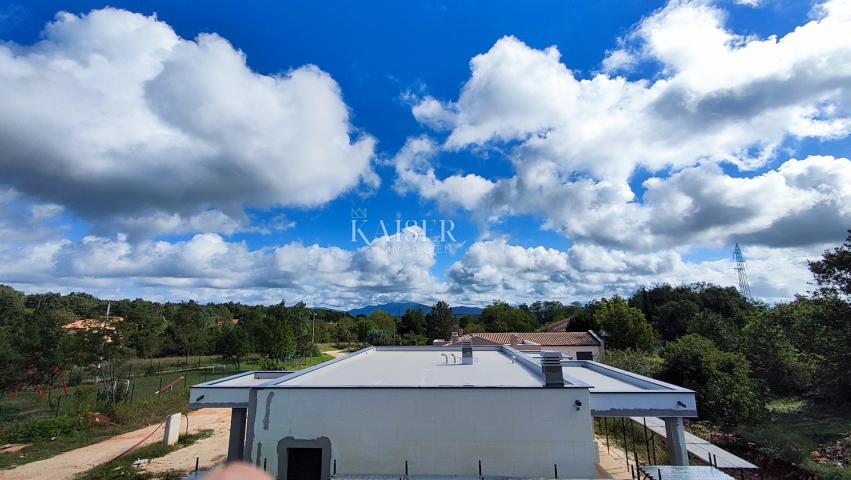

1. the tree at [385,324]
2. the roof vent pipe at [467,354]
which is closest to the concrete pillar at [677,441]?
the roof vent pipe at [467,354]

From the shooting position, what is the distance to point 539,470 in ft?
30.8

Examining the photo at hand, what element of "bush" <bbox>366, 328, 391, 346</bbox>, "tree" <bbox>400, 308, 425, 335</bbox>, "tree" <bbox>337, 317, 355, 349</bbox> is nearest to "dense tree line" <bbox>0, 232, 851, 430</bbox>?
"bush" <bbox>366, 328, 391, 346</bbox>

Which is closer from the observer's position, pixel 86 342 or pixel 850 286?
pixel 850 286

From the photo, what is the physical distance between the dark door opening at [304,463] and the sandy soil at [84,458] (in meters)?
5.97

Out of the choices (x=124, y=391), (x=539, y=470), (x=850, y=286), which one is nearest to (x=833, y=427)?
(x=850, y=286)

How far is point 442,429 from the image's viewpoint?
31.9ft

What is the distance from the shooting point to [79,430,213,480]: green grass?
12.2m

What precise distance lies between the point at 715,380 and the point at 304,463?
69.3 ft

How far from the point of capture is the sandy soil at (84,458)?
12.5 m

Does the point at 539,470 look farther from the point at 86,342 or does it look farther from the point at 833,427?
the point at 86,342

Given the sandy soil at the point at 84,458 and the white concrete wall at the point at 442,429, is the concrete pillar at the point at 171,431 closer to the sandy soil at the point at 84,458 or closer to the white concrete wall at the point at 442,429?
the sandy soil at the point at 84,458

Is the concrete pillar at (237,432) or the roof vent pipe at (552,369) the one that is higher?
the roof vent pipe at (552,369)

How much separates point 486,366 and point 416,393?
6.92m

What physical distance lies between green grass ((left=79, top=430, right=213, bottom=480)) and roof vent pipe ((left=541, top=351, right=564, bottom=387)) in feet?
37.8
